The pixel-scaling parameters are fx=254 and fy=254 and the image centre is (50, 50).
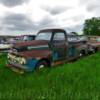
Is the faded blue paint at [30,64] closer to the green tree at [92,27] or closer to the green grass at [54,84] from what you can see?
the green grass at [54,84]

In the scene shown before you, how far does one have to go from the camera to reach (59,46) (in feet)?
41.9

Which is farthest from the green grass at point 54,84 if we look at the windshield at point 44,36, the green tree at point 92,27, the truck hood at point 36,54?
the green tree at point 92,27

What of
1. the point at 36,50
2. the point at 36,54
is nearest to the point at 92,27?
the point at 36,50

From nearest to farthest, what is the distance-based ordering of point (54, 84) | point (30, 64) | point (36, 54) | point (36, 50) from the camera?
point (54, 84) → point (30, 64) → point (36, 54) → point (36, 50)

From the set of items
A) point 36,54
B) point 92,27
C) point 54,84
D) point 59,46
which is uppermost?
point 59,46

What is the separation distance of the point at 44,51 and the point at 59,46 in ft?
3.99

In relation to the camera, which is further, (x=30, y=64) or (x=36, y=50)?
(x=36, y=50)

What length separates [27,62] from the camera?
10.9 m

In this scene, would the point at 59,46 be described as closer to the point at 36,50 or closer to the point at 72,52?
the point at 72,52

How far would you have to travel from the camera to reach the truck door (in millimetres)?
12548

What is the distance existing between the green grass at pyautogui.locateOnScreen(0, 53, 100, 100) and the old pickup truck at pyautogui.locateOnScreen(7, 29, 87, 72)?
460mm

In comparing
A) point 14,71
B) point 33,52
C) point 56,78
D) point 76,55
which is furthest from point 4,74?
point 76,55

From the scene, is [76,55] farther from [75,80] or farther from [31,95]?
[31,95]

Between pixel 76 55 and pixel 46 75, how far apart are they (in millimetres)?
4405
